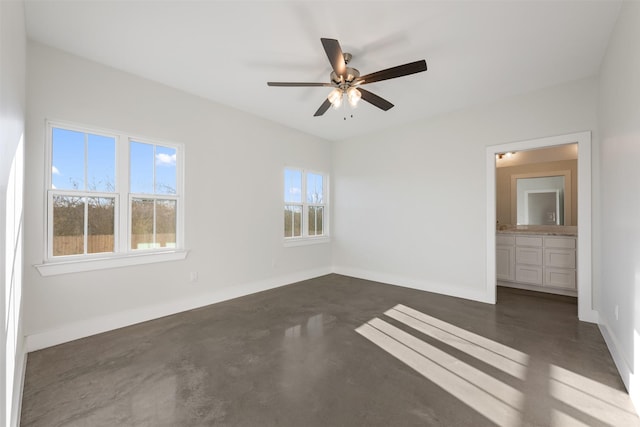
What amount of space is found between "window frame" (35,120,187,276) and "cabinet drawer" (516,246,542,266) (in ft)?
17.6

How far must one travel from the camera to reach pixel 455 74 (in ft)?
10.6

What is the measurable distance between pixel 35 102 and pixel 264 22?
2.35 metres

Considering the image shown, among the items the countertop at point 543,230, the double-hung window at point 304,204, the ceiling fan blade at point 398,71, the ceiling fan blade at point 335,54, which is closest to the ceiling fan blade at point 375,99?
the ceiling fan blade at point 398,71

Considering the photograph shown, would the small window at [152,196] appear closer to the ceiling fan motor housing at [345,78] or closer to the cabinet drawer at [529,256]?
the ceiling fan motor housing at [345,78]

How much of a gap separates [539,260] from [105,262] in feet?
20.3

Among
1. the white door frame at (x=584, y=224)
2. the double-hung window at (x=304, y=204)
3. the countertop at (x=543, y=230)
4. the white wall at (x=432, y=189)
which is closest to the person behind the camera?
the white door frame at (x=584, y=224)

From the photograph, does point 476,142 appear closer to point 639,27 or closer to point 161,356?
point 639,27

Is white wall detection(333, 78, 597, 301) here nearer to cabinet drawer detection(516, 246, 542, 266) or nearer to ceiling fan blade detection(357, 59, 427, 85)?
cabinet drawer detection(516, 246, 542, 266)

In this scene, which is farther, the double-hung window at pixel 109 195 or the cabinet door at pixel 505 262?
the cabinet door at pixel 505 262

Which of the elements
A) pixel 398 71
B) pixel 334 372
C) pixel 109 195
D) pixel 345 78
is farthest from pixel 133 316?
pixel 398 71

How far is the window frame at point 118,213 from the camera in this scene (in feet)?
9.04

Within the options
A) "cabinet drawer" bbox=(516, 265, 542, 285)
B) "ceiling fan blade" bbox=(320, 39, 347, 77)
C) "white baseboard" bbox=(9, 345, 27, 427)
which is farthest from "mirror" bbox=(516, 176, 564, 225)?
"white baseboard" bbox=(9, 345, 27, 427)

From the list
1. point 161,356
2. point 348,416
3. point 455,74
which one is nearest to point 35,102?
point 161,356

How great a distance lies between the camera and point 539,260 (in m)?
4.60
